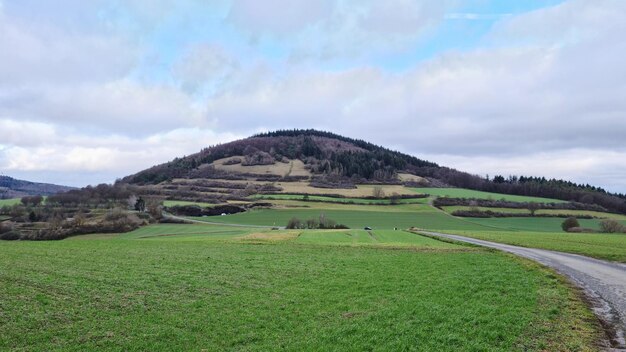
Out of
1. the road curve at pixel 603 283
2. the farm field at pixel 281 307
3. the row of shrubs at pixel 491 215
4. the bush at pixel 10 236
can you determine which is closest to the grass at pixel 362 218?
the row of shrubs at pixel 491 215

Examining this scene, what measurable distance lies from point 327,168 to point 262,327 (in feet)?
605

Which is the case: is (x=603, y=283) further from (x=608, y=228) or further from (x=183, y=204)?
(x=183, y=204)

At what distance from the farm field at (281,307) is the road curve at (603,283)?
750 millimetres

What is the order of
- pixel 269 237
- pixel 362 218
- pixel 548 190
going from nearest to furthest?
pixel 269 237
pixel 362 218
pixel 548 190

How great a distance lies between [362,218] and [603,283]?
86.4 meters

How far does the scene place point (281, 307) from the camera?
1686 cm

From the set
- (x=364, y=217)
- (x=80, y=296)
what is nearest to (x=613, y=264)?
(x=80, y=296)

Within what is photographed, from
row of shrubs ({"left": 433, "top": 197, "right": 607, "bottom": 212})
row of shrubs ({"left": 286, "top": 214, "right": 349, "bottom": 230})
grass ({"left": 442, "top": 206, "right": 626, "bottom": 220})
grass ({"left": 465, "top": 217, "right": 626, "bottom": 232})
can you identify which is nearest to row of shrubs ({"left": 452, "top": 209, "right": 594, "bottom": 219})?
grass ({"left": 442, "top": 206, "right": 626, "bottom": 220})

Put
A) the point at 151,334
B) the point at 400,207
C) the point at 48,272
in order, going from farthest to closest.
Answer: the point at 400,207, the point at 48,272, the point at 151,334

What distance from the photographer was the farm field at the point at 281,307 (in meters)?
12.5

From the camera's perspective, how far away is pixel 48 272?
2153 cm

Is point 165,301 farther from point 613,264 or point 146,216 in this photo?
point 146,216

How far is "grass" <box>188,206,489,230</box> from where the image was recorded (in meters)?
97.7

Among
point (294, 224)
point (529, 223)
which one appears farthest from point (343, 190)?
point (529, 223)
